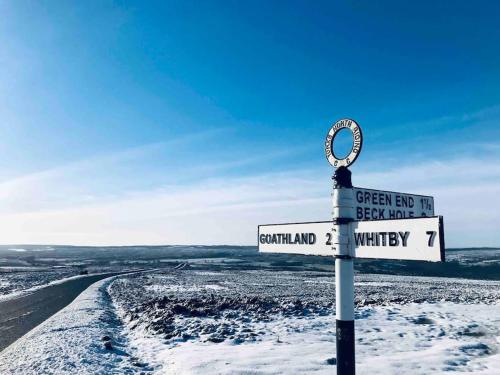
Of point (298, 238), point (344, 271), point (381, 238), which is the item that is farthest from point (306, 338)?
point (381, 238)

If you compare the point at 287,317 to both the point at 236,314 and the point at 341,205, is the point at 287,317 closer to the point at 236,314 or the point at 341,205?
the point at 236,314

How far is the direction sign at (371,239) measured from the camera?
3.34 metres

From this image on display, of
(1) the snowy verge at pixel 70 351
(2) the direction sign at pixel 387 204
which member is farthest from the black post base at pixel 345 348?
(1) the snowy verge at pixel 70 351

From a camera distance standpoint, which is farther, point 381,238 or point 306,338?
point 306,338

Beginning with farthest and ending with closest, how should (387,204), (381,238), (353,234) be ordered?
1. (387,204)
2. (353,234)
3. (381,238)

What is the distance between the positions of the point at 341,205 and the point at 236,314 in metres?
14.1

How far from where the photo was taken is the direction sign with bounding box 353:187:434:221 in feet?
14.1

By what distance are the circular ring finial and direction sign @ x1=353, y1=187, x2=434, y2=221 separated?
385 millimetres

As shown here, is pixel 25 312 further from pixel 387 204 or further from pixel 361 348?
pixel 387 204

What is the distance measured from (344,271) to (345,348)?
719mm

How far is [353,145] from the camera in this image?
12.8ft

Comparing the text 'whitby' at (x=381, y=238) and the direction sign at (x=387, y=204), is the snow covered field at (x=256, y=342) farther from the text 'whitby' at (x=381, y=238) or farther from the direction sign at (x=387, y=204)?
the text 'whitby' at (x=381, y=238)

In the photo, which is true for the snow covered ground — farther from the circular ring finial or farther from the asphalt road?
the circular ring finial

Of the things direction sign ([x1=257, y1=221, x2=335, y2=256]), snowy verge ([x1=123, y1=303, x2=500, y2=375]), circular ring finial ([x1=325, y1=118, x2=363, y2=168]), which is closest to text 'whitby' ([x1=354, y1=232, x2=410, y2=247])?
direction sign ([x1=257, y1=221, x2=335, y2=256])
